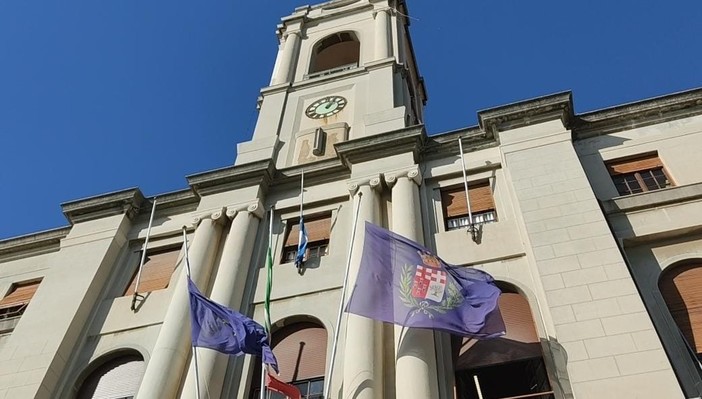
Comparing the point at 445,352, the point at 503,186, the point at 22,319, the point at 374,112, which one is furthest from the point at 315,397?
the point at 374,112

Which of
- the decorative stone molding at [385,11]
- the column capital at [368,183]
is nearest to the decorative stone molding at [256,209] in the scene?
the column capital at [368,183]

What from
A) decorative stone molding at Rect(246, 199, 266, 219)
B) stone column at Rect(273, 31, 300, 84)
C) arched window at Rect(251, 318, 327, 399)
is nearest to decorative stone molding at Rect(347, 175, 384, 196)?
decorative stone molding at Rect(246, 199, 266, 219)

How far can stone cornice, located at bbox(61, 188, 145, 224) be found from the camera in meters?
19.6

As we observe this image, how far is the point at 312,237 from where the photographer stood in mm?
17297

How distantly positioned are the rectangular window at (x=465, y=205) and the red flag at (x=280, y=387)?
613 centimetres

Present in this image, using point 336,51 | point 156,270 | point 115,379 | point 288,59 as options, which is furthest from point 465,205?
point 336,51

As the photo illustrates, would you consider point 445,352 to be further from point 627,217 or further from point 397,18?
point 397,18

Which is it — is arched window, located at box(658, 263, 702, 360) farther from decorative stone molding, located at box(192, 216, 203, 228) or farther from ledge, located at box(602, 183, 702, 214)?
decorative stone molding, located at box(192, 216, 203, 228)

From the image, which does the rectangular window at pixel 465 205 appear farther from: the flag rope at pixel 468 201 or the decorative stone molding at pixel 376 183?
the decorative stone molding at pixel 376 183

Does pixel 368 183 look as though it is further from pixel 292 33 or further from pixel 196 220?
pixel 292 33

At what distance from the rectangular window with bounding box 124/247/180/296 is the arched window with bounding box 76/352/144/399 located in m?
2.22

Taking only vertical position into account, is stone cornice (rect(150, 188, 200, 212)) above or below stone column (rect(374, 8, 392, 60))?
below

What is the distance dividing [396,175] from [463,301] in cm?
547

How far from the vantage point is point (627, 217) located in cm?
1480
